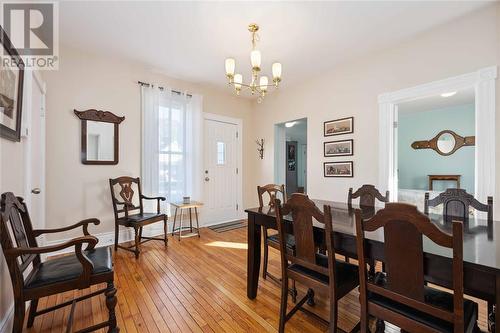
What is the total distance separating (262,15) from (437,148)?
5.38 m

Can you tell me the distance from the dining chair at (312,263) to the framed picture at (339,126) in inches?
93.6

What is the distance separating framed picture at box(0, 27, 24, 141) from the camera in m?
1.50

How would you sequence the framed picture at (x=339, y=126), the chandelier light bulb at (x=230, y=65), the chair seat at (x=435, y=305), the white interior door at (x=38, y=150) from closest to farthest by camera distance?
the chair seat at (x=435, y=305)
the chandelier light bulb at (x=230, y=65)
the white interior door at (x=38, y=150)
the framed picture at (x=339, y=126)

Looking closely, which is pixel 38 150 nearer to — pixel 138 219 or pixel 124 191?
pixel 124 191

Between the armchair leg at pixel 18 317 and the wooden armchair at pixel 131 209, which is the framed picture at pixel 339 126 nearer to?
the wooden armchair at pixel 131 209

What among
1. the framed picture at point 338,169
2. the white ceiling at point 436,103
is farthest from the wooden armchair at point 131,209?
the white ceiling at point 436,103

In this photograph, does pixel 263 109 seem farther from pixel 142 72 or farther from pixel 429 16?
pixel 429 16

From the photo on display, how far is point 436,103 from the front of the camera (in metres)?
4.90

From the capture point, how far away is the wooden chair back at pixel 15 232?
50.3 inches

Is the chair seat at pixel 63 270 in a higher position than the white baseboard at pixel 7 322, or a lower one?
higher

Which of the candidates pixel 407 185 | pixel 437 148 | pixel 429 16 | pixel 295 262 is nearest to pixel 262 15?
pixel 429 16

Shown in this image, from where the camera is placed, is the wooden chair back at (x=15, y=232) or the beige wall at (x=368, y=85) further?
the beige wall at (x=368, y=85)

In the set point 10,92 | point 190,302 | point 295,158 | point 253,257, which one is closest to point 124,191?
point 10,92

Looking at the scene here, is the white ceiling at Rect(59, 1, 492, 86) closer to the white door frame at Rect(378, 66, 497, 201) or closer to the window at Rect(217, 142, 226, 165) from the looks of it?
the white door frame at Rect(378, 66, 497, 201)
